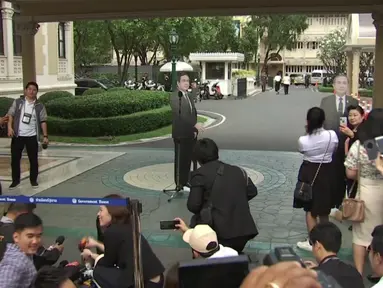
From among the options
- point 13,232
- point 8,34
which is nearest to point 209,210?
point 13,232

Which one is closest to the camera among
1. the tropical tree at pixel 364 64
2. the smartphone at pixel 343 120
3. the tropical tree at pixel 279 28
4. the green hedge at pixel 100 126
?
the smartphone at pixel 343 120

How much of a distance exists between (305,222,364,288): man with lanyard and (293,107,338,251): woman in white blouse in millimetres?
1786

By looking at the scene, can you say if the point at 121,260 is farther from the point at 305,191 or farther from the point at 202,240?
the point at 305,191

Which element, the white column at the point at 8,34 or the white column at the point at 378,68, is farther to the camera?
the white column at the point at 8,34

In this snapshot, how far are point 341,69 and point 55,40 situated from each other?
95.3 ft

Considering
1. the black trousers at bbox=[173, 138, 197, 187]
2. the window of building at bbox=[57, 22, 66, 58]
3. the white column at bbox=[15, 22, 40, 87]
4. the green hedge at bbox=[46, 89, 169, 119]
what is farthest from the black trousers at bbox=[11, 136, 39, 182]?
the window of building at bbox=[57, 22, 66, 58]

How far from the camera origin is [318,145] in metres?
4.94

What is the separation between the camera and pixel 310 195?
494cm

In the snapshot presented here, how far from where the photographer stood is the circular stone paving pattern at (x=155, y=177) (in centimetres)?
810

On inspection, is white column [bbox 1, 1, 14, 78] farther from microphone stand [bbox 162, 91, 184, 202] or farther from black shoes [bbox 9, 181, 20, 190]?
microphone stand [bbox 162, 91, 184, 202]

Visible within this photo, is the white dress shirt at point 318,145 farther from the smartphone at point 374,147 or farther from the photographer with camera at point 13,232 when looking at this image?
the photographer with camera at point 13,232

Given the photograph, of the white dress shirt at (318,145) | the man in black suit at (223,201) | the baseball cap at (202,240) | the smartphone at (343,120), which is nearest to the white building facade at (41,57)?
the smartphone at (343,120)

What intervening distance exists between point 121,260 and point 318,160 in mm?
2533

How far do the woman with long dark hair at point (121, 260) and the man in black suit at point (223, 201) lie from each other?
0.75 m
